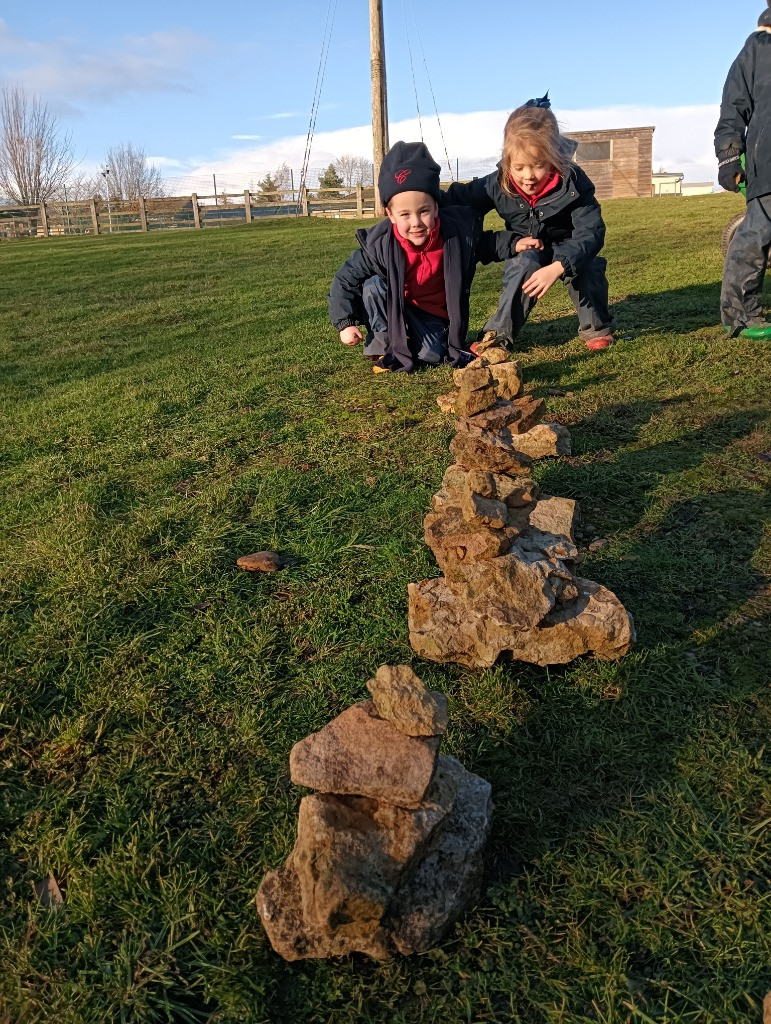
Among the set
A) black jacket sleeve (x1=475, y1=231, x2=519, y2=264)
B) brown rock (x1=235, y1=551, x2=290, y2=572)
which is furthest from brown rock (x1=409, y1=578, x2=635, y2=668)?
black jacket sleeve (x1=475, y1=231, x2=519, y2=264)

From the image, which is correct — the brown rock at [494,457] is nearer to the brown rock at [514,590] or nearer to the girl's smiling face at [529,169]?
the brown rock at [514,590]

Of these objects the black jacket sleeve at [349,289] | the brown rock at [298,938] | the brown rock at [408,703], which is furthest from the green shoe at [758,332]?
the brown rock at [298,938]

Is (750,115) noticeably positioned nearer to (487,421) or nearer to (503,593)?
(487,421)

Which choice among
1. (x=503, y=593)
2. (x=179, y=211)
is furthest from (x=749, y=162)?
(x=179, y=211)

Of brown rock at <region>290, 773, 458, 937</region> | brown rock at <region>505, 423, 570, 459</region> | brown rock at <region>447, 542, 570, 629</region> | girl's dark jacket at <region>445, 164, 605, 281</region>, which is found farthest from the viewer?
girl's dark jacket at <region>445, 164, 605, 281</region>

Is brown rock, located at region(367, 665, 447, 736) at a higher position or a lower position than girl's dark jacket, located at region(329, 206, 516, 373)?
lower

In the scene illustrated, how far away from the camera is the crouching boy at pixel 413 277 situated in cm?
556

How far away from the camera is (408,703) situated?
66.7 inches

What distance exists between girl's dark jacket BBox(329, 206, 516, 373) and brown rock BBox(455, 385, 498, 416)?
297 centimetres

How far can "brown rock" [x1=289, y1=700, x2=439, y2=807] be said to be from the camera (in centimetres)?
165

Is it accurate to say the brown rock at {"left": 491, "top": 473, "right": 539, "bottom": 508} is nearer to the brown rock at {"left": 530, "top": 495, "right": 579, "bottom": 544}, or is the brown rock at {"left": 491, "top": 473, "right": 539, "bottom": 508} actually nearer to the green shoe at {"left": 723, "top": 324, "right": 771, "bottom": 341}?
the brown rock at {"left": 530, "top": 495, "right": 579, "bottom": 544}

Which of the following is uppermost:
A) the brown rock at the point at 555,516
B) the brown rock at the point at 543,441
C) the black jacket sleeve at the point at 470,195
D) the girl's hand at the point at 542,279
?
the black jacket sleeve at the point at 470,195

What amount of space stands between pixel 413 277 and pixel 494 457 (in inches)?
148

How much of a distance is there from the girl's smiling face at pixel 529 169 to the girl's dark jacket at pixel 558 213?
6.4 inches
